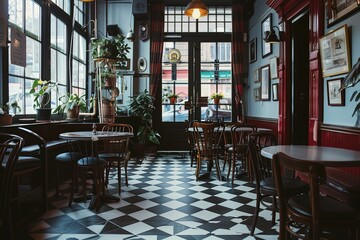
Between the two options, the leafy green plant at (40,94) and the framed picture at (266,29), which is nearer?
the leafy green plant at (40,94)

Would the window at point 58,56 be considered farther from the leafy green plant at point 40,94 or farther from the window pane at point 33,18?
the leafy green plant at point 40,94

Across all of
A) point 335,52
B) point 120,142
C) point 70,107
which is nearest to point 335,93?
point 335,52

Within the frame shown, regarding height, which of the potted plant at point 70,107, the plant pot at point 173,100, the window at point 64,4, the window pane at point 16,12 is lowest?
the potted plant at point 70,107

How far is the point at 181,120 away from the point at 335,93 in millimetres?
5044

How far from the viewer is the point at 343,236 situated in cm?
288

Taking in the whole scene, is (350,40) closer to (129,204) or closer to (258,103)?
(129,204)

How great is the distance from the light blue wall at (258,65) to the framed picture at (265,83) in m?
0.11

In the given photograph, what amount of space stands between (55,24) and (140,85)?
284 cm

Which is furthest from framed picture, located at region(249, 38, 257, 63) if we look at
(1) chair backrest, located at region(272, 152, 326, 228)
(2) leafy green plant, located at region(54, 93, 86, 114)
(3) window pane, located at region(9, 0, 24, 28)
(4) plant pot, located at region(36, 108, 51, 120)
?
(1) chair backrest, located at region(272, 152, 326, 228)

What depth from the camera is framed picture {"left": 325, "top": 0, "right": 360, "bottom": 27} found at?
338 centimetres

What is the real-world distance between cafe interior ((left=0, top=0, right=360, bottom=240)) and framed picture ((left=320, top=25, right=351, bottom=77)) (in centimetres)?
2

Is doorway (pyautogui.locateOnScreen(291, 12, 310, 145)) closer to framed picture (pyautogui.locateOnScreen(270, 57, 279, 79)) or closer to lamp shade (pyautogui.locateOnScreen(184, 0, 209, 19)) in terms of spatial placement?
framed picture (pyautogui.locateOnScreen(270, 57, 279, 79))

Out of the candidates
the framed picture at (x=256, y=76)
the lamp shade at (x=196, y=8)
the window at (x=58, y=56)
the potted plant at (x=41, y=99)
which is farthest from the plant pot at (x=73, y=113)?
the framed picture at (x=256, y=76)

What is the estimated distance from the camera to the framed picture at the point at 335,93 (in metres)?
3.61
